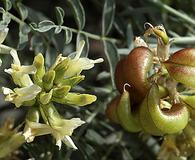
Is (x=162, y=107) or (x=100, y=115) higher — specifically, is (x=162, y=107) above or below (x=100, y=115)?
above

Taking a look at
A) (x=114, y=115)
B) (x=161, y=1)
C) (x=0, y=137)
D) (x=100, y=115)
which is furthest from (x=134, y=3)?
(x=0, y=137)

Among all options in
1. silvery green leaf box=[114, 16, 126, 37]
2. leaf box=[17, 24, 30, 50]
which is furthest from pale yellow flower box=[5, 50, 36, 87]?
silvery green leaf box=[114, 16, 126, 37]

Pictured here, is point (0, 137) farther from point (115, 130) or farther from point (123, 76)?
point (115, 130)

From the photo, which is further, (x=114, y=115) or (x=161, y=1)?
(x=161, y=1)

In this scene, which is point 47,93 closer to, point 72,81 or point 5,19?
point 72,81

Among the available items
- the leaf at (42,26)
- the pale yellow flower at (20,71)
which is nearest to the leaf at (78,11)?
the leaf at (42,26)

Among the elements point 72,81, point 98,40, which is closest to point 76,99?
point 72,81
